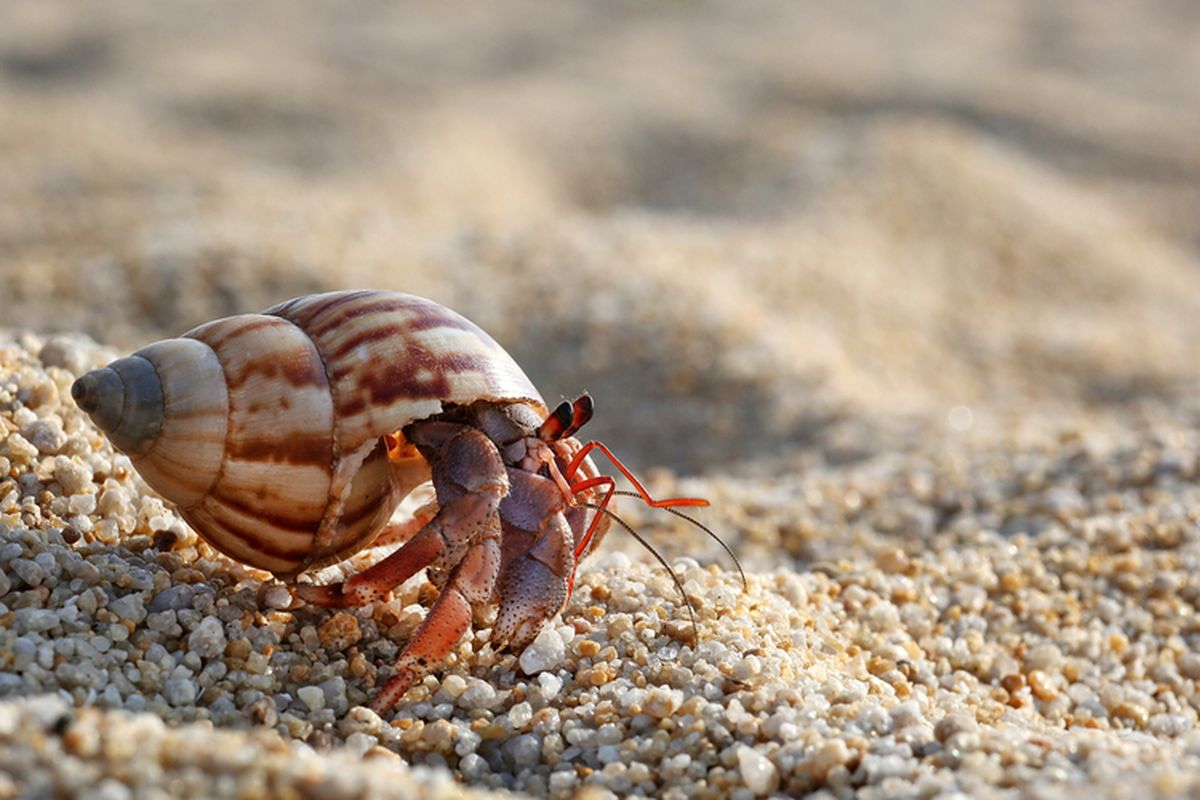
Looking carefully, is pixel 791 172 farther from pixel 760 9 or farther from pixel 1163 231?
pixel 760 9

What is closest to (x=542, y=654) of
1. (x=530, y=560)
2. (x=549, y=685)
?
(x=549, y=685)

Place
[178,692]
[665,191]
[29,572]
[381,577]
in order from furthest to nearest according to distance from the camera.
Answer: [665,191] → [381,577] → [29,572] → [178,692]

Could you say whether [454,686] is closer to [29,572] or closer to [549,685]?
[549,685]

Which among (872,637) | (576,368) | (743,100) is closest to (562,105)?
(743,100)

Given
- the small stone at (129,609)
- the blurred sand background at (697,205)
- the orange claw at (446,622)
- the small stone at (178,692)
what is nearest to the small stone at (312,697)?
the orange claw at (446,622)

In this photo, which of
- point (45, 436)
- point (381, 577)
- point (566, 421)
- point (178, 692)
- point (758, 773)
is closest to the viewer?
point (758, 773)

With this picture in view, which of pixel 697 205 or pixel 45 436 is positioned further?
pixel 697 205

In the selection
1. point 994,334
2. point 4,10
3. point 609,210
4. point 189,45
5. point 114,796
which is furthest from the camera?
point 4,10
